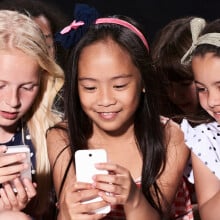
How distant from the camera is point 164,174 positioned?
1464 millimetres

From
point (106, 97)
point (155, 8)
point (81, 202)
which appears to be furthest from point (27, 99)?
point (155, 8)

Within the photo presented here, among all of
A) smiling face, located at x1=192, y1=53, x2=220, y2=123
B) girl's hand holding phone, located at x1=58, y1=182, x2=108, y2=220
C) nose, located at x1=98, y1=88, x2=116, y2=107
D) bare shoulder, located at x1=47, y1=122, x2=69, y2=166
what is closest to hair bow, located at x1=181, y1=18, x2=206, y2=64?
smiling face, located at x1=192, y1=53, x2=220, y2=123

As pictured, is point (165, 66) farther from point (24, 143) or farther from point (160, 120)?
point (24, 143)

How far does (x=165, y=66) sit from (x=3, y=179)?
2.26 feet

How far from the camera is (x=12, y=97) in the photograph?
138 centimetres

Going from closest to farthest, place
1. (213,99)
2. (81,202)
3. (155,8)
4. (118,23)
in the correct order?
(81,202), (213,99), (118,23), (155,8)

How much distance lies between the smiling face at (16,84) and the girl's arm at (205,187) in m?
0.43

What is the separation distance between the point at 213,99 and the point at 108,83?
0.78ft

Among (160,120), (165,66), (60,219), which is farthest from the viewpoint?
(165,66)

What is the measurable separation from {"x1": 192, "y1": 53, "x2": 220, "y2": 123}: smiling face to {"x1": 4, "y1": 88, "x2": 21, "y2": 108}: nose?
422mm

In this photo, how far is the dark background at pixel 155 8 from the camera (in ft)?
7.91

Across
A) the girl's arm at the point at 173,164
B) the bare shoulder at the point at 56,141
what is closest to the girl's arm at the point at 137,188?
the girl's arm at the point at 173,164

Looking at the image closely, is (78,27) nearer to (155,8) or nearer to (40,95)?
(40,95)

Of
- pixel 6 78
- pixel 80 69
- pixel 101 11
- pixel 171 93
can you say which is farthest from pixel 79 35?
pixel 101 11
